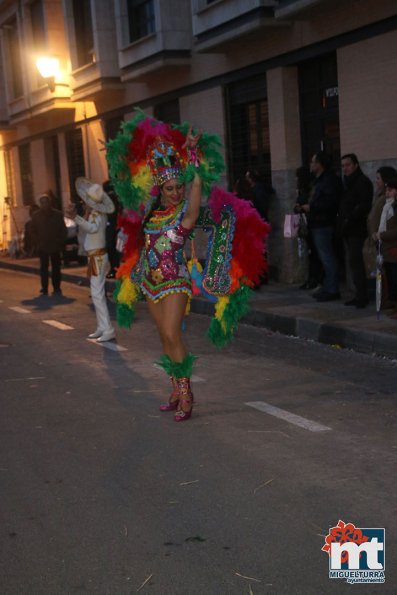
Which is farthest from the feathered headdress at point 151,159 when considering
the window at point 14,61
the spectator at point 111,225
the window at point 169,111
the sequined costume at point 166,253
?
the window at point 14,61

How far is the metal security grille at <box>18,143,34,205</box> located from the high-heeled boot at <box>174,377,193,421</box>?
22.9 meters

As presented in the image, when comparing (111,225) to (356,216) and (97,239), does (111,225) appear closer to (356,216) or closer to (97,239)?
(97,239)

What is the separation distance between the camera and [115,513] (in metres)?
4.79

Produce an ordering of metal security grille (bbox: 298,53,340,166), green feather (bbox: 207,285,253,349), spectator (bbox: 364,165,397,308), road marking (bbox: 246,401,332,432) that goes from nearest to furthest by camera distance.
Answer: road marking (bbox: 246,401,332,432), green feather (bbox: 207,285,253,349), spectator (bbox: 364,165,397,308), metal security grille (bbox: 298,53,340,166)

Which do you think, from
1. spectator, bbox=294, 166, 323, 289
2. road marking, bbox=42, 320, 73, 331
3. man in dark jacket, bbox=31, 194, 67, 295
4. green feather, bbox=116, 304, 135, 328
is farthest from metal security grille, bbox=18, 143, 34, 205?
green feather, bbox=116, 304, 135, 328

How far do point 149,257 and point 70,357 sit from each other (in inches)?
132

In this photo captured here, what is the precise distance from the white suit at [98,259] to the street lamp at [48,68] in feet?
44.3

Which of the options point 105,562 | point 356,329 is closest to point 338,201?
point 356,329

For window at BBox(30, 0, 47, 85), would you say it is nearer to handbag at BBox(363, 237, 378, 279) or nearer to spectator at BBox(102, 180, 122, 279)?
spectator at BBox(102, 180, 122, 279)

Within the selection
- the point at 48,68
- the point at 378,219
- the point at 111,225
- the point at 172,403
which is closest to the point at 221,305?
the point at 172,403

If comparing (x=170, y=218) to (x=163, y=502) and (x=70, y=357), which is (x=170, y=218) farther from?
(x=70, y=357)

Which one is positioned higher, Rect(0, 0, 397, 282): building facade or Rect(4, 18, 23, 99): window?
Rect(4, 18, 23, 99): window

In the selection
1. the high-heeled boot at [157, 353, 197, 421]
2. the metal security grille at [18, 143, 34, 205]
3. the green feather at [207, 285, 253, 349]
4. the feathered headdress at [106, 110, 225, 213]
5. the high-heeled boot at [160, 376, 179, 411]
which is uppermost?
the metal security grille at [18, 143, 34, 205]

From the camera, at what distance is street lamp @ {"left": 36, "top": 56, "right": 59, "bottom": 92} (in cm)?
2289
